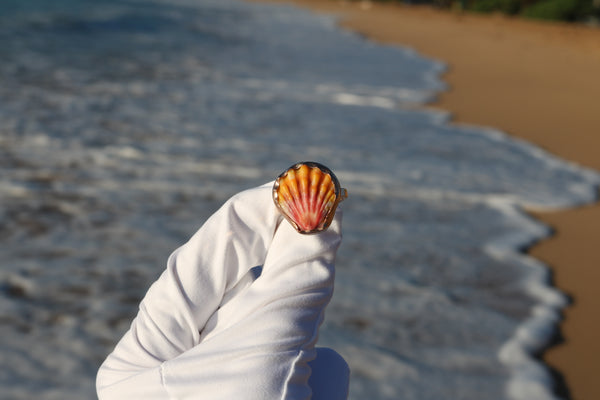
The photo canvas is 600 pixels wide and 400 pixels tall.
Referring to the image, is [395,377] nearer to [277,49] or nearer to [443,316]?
[443,316]

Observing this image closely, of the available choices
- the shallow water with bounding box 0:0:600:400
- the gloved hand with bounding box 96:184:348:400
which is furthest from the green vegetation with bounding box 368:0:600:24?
the gloved hand with bounding box 96:184:348:400

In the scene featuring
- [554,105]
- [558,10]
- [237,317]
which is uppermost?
[237,317]

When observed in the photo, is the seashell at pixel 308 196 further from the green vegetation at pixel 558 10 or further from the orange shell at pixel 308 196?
the green vegetation at pixel 558 10

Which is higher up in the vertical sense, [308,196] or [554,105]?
[308,196]

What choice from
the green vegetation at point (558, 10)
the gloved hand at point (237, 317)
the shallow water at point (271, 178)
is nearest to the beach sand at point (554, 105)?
the shallow water at point (271, 178)

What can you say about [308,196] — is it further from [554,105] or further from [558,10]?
[558,10]

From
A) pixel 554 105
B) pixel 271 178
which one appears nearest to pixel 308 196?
pixel 271 178

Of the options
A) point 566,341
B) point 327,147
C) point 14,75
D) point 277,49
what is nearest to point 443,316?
point 566,341
